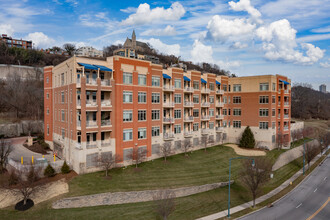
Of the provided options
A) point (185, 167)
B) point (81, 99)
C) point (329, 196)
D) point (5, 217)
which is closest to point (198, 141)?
point (185, 167)

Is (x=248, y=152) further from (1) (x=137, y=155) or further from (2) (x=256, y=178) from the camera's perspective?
(1) (x=137, y=155)

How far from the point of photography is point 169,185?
32750 mm

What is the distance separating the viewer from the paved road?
88.8 ft

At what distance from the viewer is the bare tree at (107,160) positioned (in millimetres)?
32969

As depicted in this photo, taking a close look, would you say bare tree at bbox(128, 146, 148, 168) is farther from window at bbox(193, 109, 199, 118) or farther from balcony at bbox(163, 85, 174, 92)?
window at bbox(193, 109, 199, 118)

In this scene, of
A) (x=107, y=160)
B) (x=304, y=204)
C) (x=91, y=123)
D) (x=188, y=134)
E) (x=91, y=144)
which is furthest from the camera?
(x=188, y=134)

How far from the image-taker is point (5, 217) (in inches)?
958

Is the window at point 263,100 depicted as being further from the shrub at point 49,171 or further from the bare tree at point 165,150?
the shrub at point 49,171

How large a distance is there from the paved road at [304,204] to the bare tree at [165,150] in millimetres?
18459

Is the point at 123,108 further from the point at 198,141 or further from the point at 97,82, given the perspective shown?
the point at 198,141

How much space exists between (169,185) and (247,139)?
102 ft

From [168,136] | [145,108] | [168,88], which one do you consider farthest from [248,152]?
[145,108]

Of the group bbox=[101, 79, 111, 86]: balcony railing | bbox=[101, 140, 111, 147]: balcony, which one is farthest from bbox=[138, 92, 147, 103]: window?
bbox=[101, 140, 111, 147]: balcony

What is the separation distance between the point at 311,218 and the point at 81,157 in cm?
3147
